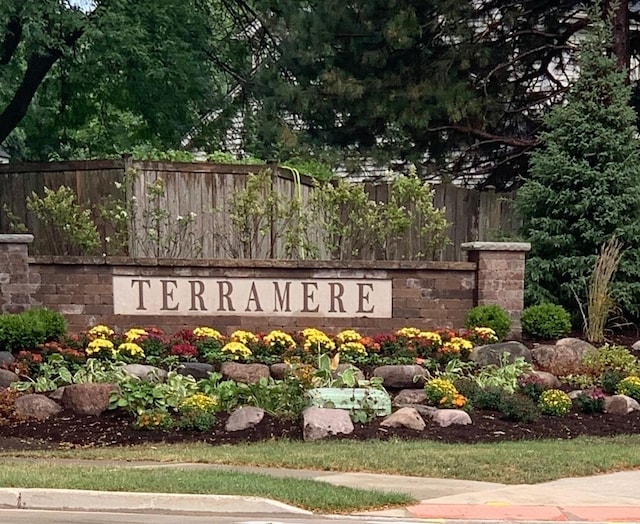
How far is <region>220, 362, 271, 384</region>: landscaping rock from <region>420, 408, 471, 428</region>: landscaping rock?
2317 millimetres

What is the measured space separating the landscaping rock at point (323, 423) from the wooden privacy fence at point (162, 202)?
4077mm

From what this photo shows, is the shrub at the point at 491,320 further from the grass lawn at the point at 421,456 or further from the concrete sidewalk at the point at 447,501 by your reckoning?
the concrete sidewalk at the point at 447,501

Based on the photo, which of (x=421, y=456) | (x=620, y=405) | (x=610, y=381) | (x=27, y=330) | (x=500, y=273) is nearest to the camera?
(x=421, y=456)

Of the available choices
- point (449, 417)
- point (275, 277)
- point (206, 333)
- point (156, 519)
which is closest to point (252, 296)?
point (275, 277)

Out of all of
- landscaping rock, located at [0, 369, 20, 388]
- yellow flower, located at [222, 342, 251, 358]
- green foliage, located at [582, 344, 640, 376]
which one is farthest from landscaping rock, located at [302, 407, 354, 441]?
green foliage, located at [582, 344, 640, 376]

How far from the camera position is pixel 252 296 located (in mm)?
12281

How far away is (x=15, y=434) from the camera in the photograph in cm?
905

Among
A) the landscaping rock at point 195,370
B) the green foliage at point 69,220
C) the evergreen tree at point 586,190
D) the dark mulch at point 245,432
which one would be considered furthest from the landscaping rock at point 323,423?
the evergreen tree at point 586,190

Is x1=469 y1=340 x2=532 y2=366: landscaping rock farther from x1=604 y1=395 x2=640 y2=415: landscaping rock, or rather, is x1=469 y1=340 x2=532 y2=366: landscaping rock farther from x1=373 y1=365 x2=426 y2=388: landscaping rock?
x1=604 y1=395 x2=640 y2=415: landscaping rock

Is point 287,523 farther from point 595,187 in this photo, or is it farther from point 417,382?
point 595,187

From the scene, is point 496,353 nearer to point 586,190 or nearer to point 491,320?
point 491,320

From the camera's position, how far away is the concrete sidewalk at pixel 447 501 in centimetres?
634

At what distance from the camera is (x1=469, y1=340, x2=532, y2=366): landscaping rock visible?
444 inches

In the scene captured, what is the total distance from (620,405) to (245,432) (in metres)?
4.51
